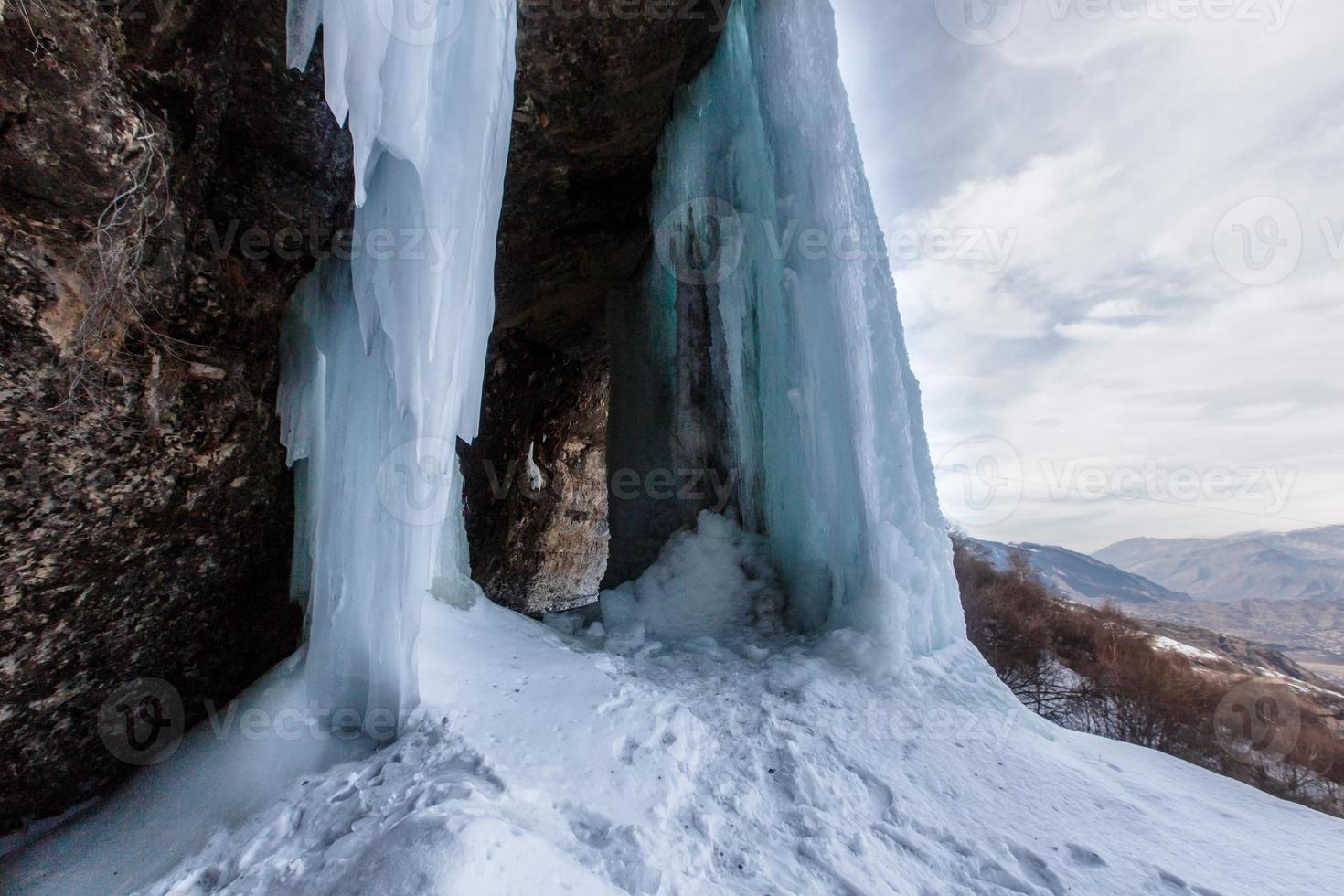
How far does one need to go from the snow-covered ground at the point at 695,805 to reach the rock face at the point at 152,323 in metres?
0.72

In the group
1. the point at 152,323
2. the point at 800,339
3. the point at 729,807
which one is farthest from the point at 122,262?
the point at 800,339

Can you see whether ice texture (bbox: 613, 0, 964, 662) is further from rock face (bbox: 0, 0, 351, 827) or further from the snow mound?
rock face (bbox: 0, 0, 351, 827)

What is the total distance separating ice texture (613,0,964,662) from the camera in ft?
14.3

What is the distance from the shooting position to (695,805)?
253 centimetres

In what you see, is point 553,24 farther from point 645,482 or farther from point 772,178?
point 645,482

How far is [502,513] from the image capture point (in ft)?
28.0

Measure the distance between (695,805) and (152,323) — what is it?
3466 mm

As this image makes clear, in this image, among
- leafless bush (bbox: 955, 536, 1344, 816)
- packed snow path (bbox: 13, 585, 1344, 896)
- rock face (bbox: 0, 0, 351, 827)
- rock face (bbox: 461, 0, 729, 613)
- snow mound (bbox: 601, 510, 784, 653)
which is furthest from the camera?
leafless bush (bbox: 955, 536, 1344, 816)

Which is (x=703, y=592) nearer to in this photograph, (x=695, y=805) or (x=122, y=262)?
(x=695, y=805)

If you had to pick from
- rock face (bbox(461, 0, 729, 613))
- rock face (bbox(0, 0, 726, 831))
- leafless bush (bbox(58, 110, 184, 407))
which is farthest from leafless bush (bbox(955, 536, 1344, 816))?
leafless bush (bbox(58, 110, 184, 407))

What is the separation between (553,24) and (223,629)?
4.65m

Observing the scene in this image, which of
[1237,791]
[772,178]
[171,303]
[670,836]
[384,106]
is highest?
[772,178]

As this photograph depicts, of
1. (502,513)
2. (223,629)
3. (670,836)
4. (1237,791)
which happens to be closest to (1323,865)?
(1237,791)

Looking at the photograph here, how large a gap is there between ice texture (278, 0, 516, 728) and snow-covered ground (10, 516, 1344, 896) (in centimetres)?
51
